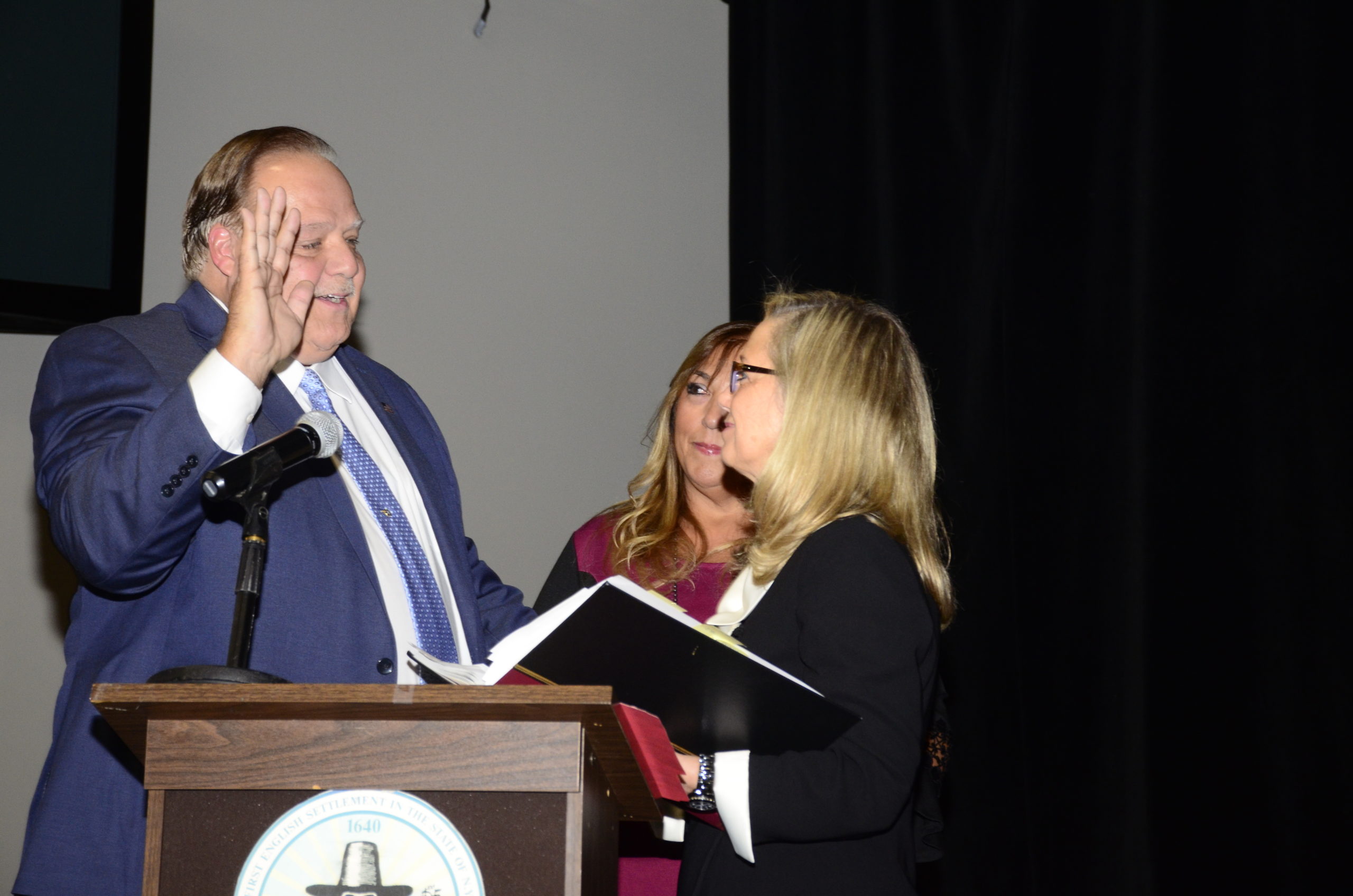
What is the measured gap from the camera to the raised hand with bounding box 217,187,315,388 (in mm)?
1443

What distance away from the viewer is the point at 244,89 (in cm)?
284

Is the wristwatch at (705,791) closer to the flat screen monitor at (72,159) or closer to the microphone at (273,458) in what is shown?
the microphone at (273,458)

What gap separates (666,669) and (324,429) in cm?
48

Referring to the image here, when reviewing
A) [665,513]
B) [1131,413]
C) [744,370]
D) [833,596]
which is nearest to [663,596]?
[665,513]

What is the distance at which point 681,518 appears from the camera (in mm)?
2672

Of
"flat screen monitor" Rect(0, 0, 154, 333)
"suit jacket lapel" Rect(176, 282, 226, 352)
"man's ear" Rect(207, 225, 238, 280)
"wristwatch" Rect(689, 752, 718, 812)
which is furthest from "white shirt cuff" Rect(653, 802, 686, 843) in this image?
"flat screen monitor" Rect(0, 0, 154, 333)

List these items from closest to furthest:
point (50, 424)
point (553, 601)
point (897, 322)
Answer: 1. point (50, 424)
2. point (897, 322)
3. point (553, 601)

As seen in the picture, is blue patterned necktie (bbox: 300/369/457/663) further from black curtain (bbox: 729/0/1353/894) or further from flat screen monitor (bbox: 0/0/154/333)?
black curtain (bbox: 729/0/1353/894)

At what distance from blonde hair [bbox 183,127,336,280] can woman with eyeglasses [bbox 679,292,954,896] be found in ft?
3.04

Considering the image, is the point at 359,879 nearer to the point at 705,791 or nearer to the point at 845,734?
the point at 705,791

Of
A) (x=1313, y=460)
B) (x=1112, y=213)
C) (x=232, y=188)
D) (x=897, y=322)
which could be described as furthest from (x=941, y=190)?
(x=232, y=188)

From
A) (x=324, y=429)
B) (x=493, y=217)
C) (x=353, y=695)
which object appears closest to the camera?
(x=353, y=695)

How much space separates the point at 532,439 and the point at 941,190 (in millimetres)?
1481

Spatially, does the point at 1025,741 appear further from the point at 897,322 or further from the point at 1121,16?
the point at 1121,16
